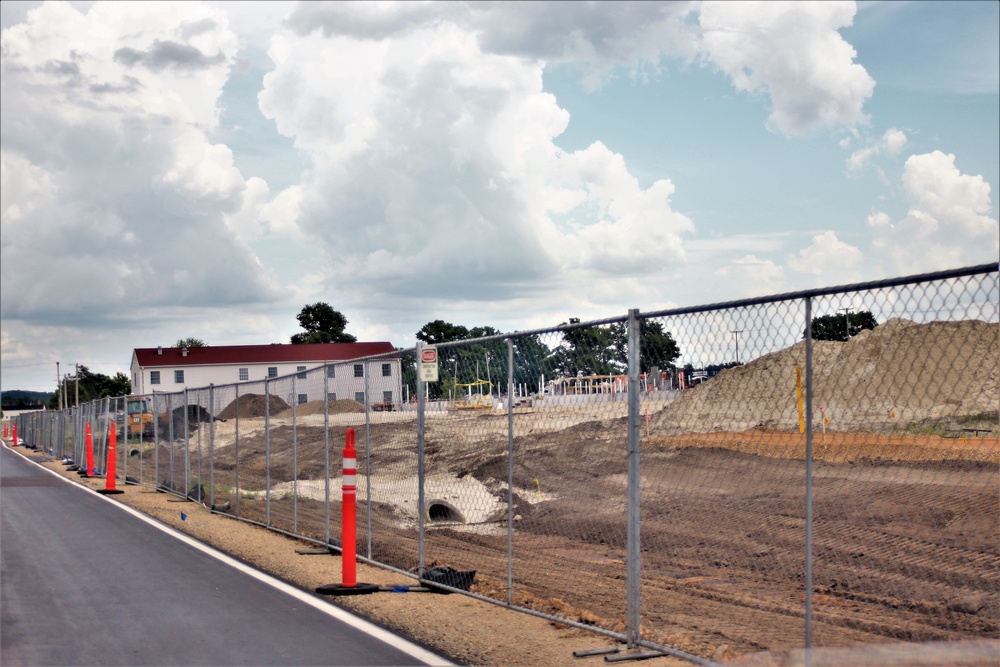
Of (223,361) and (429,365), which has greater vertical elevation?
(223,361)

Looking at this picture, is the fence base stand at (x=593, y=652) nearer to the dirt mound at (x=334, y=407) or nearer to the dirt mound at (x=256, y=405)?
the dirt mound at (x=334, y=407)

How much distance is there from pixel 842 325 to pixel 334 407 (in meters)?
9.60

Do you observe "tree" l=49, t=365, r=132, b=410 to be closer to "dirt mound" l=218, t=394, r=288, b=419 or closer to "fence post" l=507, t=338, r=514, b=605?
"dirt mound" l=218, t=394, r=288, b=419

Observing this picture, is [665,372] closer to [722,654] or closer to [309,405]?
[722,654]

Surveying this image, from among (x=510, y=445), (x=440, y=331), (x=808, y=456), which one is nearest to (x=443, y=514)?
(x=510, y=445)

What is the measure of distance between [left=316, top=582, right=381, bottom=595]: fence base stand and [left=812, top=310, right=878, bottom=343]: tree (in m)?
5.55

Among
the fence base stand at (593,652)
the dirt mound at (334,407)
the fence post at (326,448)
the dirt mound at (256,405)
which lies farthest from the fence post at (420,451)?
the dirt mound at (256,405)

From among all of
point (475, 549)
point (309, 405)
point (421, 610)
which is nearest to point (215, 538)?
point (309, 405)

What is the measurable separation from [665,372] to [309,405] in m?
8.86

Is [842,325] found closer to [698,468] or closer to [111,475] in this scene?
[698,468]

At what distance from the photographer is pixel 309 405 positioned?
15000 millimetres

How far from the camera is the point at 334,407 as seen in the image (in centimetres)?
1424

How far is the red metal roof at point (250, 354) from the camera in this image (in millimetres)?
99312

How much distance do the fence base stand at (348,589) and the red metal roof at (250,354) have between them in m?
88.1
